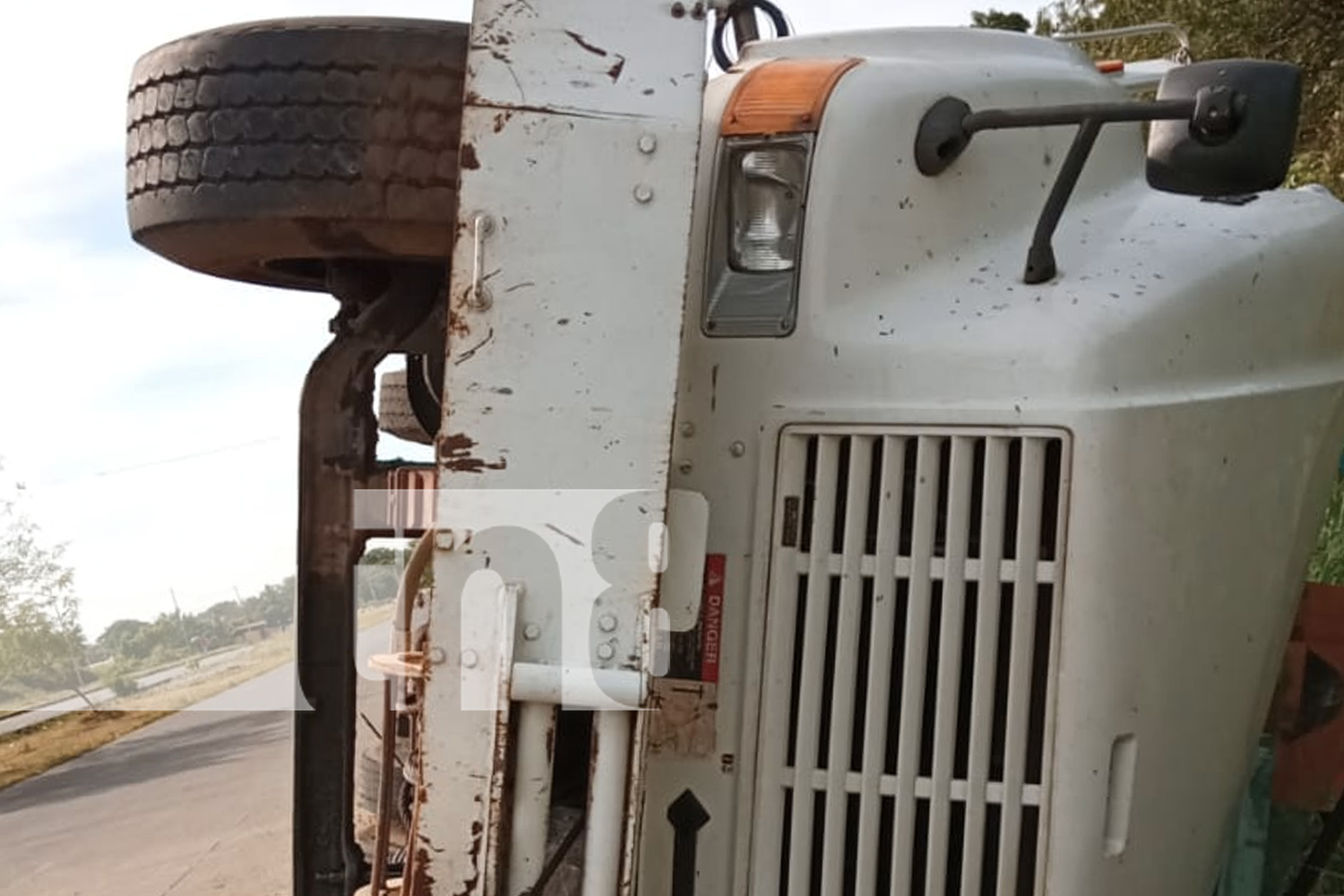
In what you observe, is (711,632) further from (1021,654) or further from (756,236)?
(756,236)

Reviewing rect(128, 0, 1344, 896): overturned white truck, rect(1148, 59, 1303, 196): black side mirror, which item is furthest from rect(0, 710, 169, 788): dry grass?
rect(1148, 59, 1303, 196): black side mirror

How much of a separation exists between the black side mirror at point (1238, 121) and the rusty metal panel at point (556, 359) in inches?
31.1

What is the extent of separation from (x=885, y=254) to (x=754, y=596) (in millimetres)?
602

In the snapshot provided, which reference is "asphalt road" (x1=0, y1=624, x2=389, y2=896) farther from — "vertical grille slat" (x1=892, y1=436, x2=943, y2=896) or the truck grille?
"vertical grille slat" (x1=892, y1=436, x2=943, y2=896)

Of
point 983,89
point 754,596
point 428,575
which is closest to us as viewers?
point 754,596

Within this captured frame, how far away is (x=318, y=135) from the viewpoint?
2590 mm

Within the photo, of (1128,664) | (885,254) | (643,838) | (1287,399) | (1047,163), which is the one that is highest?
(1047,163)

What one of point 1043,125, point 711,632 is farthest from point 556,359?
point 1043,125

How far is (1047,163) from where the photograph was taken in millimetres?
2812

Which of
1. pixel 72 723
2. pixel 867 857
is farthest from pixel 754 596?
pixel 72 723

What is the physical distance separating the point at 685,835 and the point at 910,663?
46 cm

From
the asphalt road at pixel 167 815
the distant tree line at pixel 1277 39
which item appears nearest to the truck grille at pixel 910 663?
the asphalt road at pixel 167 815

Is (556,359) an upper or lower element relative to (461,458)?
upper

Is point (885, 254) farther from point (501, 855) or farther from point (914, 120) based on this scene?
point (501, 855)
